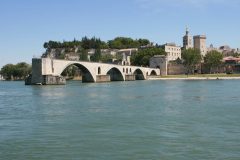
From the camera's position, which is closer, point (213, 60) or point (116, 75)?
point (116, 75)

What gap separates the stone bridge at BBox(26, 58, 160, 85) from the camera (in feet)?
209

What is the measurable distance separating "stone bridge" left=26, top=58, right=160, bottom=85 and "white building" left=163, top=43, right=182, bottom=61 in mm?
17523

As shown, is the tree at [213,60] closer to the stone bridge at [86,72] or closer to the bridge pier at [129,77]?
the stone bridge at [86,72]

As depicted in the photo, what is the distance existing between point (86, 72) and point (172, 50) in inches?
2784

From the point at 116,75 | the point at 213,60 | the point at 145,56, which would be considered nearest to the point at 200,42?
the point at 145,56

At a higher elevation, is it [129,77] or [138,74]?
[138,74]

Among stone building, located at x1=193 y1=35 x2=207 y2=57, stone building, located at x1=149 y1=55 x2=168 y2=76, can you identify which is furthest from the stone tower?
stone building, located at x1=149 y1=55 x2=168 y2=76

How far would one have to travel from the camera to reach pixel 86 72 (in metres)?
83.1

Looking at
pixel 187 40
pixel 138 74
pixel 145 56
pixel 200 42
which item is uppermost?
pixel 187 40

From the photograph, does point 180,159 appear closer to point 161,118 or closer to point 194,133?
point 194,133

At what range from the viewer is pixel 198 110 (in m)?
24.7

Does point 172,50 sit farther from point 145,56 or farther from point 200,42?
point 200,42

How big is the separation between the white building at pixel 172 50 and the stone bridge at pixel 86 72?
17.5 m

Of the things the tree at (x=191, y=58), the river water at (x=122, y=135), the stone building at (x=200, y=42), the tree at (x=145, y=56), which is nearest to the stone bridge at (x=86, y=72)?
the tree at (x=145, y=56)
